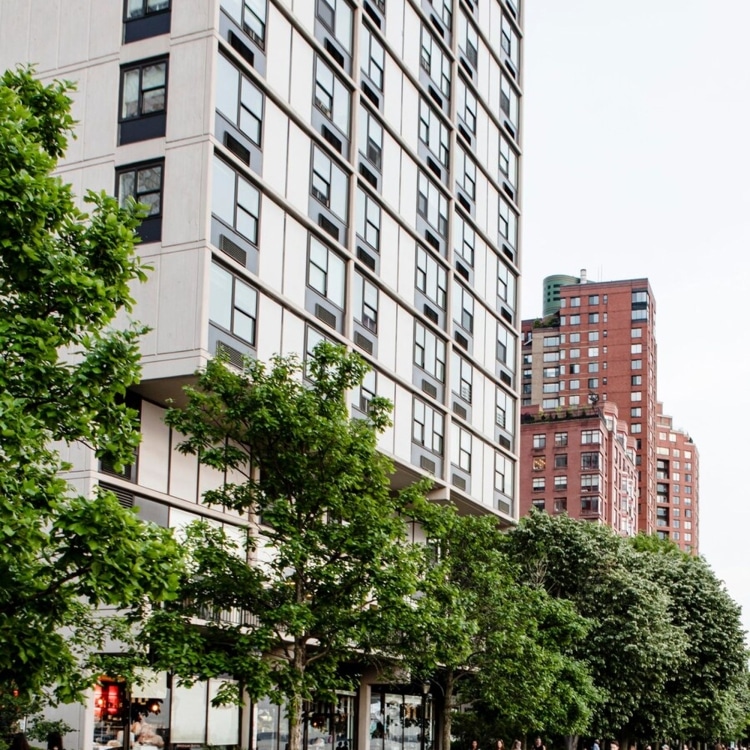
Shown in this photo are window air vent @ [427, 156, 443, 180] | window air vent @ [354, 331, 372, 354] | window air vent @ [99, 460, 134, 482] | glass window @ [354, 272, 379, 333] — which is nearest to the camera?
window air vent @ [99, 460, 134, 482]

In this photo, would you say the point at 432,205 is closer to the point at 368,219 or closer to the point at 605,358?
the point at 368,219

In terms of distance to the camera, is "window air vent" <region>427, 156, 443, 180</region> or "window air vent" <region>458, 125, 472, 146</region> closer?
"window air vent" <region>427, 156, 443, 180</region>

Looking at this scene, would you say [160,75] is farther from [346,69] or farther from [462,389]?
[462,389]

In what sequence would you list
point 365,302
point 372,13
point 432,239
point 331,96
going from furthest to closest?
point 432,239, point 372,13, point 365,302, point 331,96

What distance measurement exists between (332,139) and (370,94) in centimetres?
448

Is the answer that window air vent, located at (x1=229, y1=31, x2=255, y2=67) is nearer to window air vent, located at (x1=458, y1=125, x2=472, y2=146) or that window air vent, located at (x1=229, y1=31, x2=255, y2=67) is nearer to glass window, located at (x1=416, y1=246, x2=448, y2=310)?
glass window, located at (x1=416, y1=246, x2=448, y2=310)

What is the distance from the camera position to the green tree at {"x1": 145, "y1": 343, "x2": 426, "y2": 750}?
1099 inches

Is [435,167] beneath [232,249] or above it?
above

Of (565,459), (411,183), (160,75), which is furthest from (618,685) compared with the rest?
(565,459)

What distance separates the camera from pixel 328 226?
44531mm

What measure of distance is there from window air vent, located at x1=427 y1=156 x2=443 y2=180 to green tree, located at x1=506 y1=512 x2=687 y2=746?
15.0m

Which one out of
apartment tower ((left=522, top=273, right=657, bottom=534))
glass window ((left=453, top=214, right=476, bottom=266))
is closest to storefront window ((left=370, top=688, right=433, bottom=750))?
glass window ((left=453, top=214, right=476, bottom=266))

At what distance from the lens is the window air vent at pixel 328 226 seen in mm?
43959

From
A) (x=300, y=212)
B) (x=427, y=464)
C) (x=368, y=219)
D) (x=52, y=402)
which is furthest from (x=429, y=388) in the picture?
(x=52, y=402)
